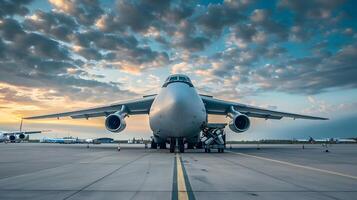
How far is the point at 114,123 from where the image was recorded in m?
23.8

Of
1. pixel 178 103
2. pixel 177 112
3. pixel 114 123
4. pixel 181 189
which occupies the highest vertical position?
pixel 178 103

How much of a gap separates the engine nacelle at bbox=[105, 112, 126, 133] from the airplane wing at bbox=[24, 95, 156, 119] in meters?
2.37

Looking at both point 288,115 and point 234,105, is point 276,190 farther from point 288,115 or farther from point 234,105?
point 288,115

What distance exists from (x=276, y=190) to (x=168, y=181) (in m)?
2.56

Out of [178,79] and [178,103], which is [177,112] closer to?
[178,103]

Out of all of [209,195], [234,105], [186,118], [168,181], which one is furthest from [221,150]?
[209,195]

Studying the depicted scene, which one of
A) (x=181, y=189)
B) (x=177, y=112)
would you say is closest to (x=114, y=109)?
(x=177, y=112)

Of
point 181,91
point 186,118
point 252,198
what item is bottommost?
point 252,198

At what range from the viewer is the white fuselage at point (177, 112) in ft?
57.8

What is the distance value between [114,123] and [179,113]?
791cm

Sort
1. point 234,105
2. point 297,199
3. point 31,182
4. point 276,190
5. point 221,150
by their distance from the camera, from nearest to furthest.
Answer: point 297,199
point 276,190
point 31,182
point 221,150
point 234,105

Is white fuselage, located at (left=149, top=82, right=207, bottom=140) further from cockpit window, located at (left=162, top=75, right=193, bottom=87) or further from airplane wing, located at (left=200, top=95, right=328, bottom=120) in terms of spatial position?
airplane wing, located at (left=200, top=95, right=328, bottom=120)

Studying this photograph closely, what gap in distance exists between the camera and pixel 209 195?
5918 mm

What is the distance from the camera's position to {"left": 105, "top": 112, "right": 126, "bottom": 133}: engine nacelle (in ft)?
76.9
